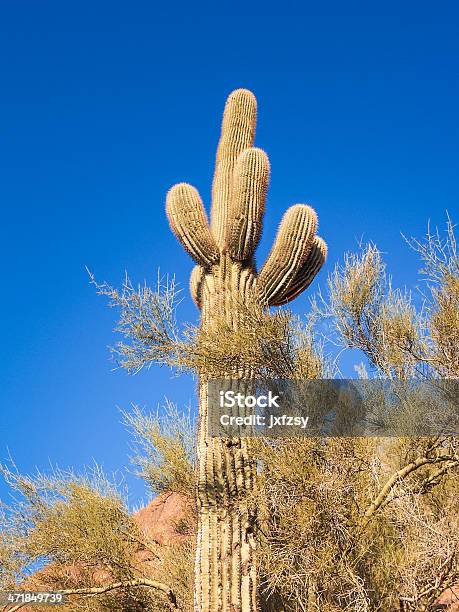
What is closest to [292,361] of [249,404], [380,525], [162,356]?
[249,404]

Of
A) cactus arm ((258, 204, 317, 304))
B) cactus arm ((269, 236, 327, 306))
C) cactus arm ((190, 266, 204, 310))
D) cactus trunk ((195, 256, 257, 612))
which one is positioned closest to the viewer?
cactus trunk ((195, 256, 257, 612))

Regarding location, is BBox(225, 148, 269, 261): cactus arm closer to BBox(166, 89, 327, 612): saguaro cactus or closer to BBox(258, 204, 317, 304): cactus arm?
BBox(166, 89, 327, 612): saguaro cactus

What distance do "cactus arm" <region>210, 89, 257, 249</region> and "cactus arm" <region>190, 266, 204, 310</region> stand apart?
22.1 inches

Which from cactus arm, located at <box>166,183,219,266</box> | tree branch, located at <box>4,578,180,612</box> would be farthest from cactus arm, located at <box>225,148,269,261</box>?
tree branch, located at <box>4,578,180,612</box>

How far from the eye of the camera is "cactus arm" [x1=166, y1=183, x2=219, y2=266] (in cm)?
831

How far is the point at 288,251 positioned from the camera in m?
8.16

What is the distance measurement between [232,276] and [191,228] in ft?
2.36

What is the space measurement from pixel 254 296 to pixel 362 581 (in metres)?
3.05

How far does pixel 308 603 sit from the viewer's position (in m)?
6.36

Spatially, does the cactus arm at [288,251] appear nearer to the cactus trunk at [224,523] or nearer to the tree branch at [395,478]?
the cactus trunk at [224,523]

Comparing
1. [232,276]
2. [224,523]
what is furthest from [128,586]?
[232,276]

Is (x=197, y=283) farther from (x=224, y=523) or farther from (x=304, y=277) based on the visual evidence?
(x=224, y=523)

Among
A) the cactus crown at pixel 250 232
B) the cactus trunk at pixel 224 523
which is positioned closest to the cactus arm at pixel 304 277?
the cactus crown at pixel 250 232

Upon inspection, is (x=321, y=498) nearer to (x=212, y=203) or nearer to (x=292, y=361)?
(x=292, y=361)
